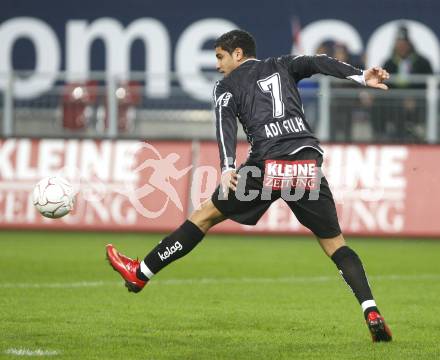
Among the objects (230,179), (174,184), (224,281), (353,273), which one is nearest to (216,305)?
(224,281)

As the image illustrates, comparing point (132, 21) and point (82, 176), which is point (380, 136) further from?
point (132, 21)

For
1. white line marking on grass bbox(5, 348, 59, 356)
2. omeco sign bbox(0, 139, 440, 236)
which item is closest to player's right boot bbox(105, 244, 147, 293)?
white line marking on grass bbox(5, 348, 59, 356)

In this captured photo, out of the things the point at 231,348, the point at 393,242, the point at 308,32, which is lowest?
the point at 393,242

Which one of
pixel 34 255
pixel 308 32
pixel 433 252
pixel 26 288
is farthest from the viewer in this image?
pixel 308 32

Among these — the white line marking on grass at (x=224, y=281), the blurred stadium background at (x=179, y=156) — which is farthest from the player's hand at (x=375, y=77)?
the blurred stadium background at (x=179, y=156)

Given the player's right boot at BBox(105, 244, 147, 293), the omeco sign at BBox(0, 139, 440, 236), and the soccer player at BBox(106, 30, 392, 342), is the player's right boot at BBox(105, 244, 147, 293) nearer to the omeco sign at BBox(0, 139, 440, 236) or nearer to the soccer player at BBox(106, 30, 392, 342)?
the soccer player at BBox(106, 30, 392, 342)

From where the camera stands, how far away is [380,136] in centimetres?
1667

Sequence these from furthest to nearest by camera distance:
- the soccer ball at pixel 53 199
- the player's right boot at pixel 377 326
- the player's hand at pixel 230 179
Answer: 1. the soccer ball at pixel 53 199
2. the player's hand at pixel 230 179
3. the player's right boot at pixel 377 326

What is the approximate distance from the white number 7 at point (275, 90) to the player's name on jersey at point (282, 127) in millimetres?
55

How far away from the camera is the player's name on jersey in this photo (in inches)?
298

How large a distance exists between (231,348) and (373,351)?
878mm

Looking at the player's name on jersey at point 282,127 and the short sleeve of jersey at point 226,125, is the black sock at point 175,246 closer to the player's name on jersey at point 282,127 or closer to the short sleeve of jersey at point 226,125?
the short sleeve of jersey at point 226,125

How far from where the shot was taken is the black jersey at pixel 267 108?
24.7 feet

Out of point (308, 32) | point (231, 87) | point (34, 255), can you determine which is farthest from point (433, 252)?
point (308, 32)
